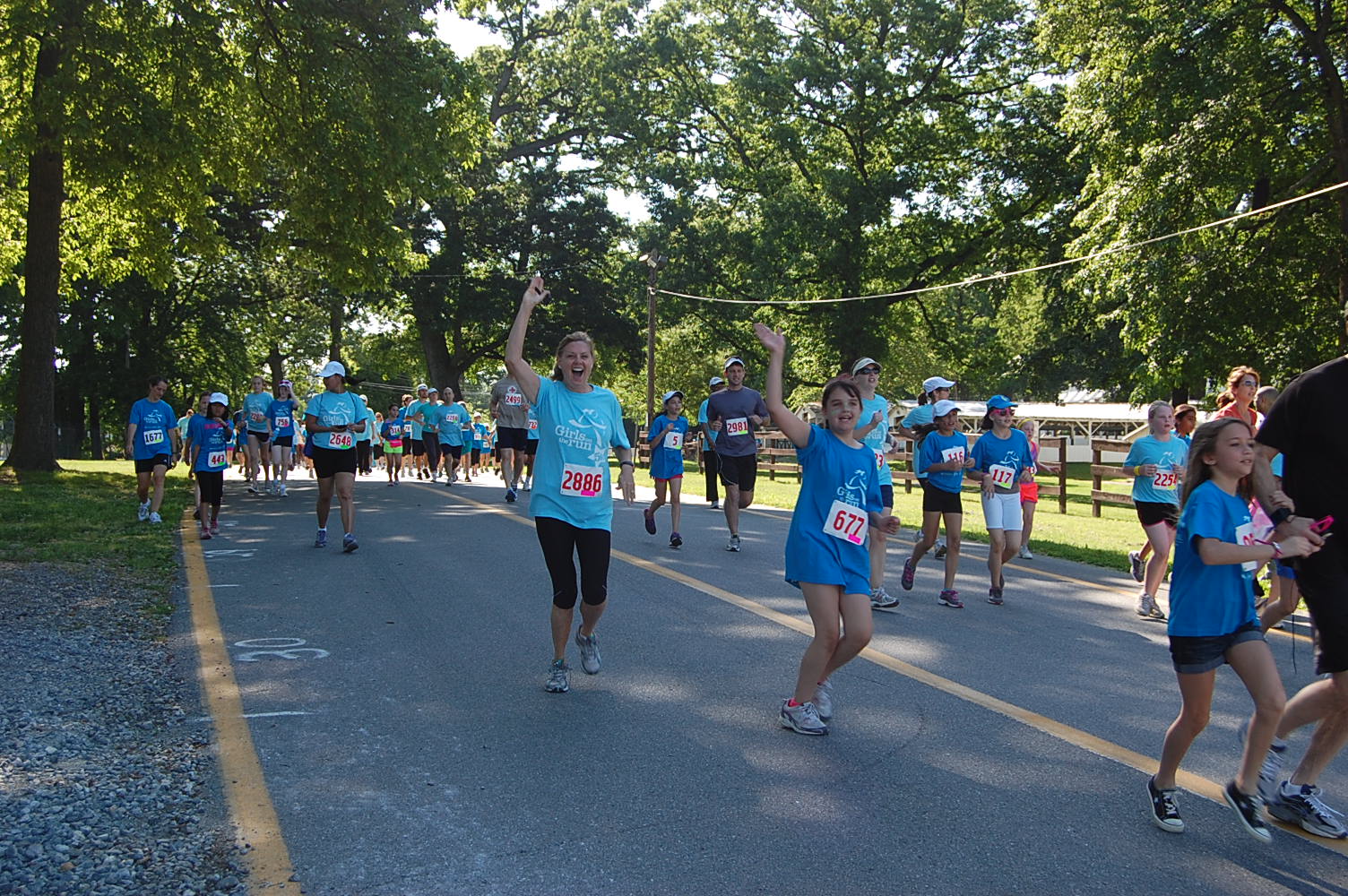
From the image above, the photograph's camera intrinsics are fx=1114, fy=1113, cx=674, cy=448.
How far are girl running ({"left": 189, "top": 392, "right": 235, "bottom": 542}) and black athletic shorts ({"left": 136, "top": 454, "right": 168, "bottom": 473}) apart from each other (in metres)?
0.31

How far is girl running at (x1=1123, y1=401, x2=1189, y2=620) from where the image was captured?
8812 mm

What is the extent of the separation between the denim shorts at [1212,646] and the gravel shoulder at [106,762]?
344 centimetres

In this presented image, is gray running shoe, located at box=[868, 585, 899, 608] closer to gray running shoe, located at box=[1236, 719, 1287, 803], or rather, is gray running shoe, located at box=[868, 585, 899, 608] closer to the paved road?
the paved road

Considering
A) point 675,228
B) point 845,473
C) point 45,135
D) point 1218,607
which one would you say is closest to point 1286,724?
point 1218,607

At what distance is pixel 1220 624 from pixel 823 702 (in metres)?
1.96

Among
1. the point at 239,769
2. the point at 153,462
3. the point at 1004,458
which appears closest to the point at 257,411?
the point at 153,462

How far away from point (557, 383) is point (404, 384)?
8831 cm

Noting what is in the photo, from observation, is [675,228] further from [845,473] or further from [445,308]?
[845,473]

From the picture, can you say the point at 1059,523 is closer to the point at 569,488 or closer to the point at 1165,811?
the point at 569,488

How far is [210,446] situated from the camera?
12555mm

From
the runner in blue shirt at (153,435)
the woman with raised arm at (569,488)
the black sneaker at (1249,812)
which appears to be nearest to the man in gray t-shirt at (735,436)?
the woman with raised arm at (569,488)

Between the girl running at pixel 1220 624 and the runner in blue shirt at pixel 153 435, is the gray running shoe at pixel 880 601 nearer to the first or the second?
the girl running at pixel 1220 624

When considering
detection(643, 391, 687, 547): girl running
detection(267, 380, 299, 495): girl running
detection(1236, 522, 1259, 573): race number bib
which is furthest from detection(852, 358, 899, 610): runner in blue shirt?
detection(267, 380, 299, 495): girl running

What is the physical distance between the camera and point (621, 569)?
33.7 ft
